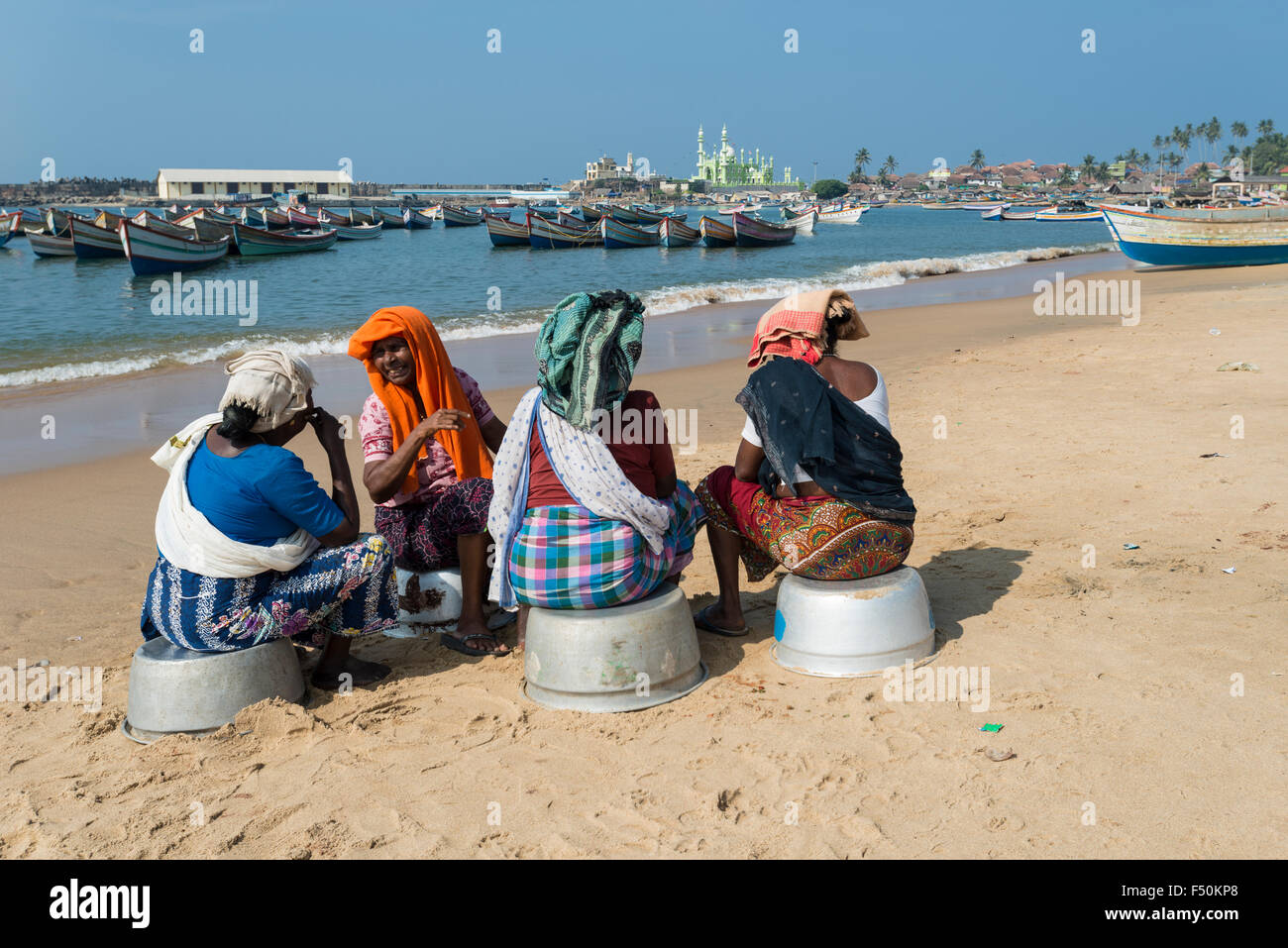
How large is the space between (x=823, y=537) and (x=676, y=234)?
3802 cm

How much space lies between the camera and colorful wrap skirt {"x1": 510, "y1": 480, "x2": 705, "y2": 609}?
3246 millimetres

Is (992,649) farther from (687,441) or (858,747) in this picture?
(687,441)

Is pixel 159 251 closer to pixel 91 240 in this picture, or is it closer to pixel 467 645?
pixel 91 240

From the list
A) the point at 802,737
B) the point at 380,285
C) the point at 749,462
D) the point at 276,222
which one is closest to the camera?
the point at 802,737

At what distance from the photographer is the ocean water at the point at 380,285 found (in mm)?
14477

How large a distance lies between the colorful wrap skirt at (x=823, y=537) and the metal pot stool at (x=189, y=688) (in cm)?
174

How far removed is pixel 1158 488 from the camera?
210 inches

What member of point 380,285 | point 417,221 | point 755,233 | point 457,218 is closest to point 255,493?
point 380,285

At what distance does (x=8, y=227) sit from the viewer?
4597 centimetres

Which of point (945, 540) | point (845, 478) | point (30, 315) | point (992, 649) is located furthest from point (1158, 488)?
point (30, 315)

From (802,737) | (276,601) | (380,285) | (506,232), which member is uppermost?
(506,232)

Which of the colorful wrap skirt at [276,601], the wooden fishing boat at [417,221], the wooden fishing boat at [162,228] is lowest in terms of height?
the colorful wrap skirt at [276,601]

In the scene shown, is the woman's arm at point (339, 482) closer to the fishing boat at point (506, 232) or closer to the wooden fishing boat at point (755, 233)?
the wooden fishing boat at point (755, 233)

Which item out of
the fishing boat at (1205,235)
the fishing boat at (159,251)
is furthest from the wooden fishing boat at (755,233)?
the fishing boat at (1205,235)
